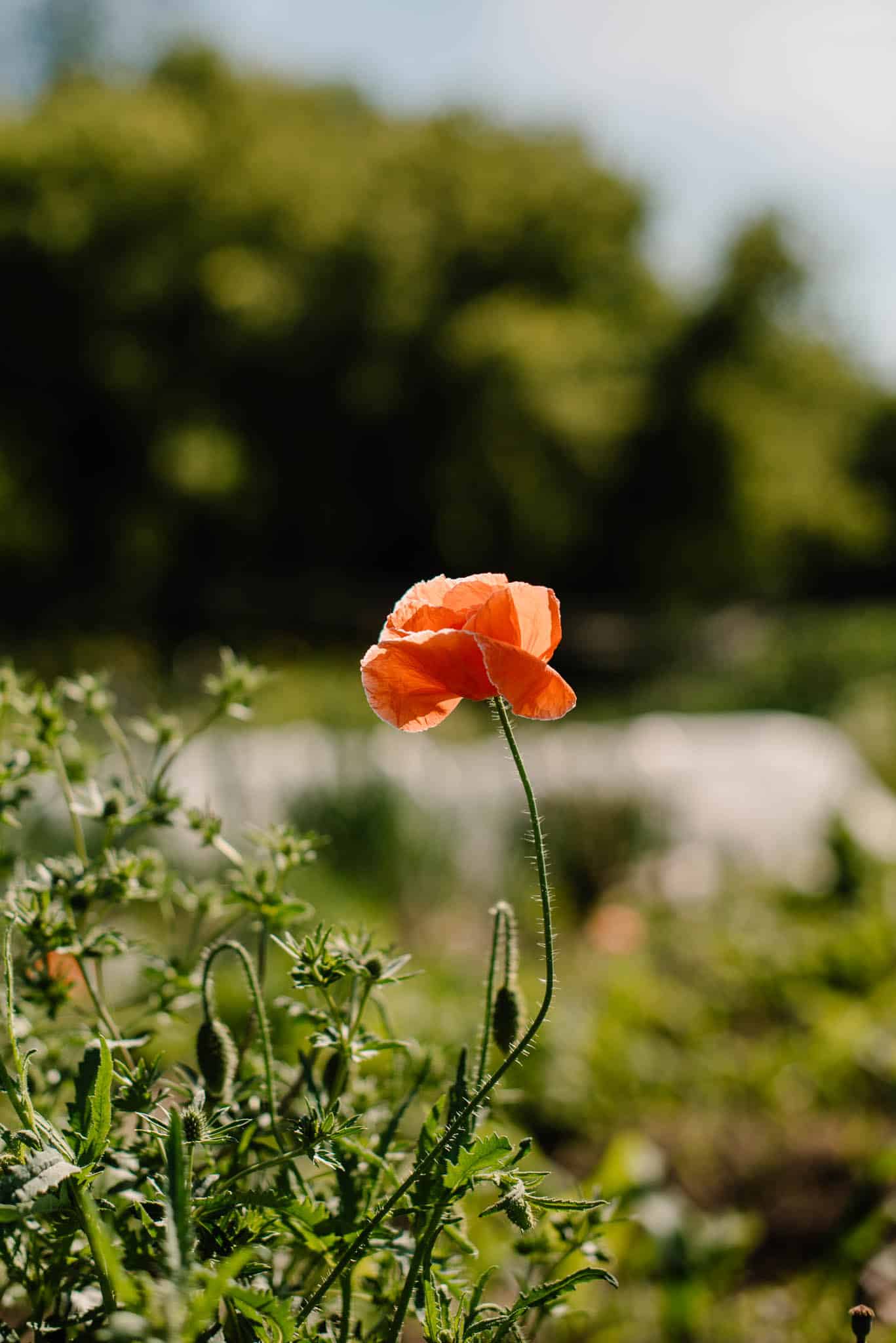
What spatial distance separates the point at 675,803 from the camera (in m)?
5.21

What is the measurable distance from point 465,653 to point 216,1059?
13.6 inches

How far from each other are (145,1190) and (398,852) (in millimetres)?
3499

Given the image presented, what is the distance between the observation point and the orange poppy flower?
71 cm

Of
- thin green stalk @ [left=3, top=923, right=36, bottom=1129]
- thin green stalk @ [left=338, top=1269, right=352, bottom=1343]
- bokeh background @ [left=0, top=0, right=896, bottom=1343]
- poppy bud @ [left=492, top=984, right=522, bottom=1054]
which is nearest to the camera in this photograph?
thin green stalk @ [left=3, top=923, right=36, bottom=1129]

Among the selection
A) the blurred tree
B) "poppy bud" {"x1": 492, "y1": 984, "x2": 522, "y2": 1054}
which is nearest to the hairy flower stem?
"poppy bud" {"x1": 492, "y1": 984, "x2": 522, "y2": 1054}

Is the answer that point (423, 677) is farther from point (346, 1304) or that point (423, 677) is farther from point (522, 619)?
point (346, 1304)

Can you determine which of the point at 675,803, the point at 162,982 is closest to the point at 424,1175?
the point at 162,982

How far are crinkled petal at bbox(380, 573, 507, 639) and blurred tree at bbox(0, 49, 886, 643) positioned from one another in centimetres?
1297

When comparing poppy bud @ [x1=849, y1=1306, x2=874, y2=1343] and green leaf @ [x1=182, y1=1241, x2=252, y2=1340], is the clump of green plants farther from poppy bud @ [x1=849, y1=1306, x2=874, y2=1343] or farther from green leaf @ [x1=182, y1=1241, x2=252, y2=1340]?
poppy bud @ [x1=849, y1=1306, x2=874, y2=1343]

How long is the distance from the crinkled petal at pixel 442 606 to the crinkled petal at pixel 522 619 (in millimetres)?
19

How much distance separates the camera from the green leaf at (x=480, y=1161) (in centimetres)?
64

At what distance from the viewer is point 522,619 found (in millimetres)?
743

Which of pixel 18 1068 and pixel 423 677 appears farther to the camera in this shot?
pixel 423 677

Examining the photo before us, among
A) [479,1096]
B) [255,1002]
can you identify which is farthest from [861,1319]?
[255,1002]
